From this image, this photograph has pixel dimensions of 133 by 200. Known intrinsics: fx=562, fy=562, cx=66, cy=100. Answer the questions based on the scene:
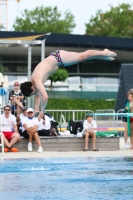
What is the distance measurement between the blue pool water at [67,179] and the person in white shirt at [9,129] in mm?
2048

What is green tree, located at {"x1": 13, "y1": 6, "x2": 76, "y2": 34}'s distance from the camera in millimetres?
62906

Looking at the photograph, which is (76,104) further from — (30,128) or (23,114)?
(30,128)

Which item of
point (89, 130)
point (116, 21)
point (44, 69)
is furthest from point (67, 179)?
point (116, 21)

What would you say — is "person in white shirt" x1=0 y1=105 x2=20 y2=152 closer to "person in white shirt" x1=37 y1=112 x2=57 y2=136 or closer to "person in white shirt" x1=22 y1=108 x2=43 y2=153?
"person in white shirt" x1=22 y1=108 x2=43 y2=153

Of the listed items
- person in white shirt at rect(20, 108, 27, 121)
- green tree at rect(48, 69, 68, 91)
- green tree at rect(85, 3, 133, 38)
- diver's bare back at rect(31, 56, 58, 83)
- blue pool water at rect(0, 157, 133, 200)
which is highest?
green tree at rect(85, 3, 133, 38)

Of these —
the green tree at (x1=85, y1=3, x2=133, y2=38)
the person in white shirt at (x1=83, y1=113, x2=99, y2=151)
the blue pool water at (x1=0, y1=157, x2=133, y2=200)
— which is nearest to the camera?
the blue pool water at (x1=0, y1=157, x2=133, y2=200)

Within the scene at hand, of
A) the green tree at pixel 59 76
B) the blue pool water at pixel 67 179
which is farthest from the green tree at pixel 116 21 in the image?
the blue pool water at pixel 67 179

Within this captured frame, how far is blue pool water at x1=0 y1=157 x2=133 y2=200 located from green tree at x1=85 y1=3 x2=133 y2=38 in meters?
48.8

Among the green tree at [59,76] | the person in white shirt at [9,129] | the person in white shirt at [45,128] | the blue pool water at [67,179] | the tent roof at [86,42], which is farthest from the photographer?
the tent roof at [86,42]

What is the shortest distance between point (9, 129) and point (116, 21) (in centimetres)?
4880

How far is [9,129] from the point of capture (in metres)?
14.0

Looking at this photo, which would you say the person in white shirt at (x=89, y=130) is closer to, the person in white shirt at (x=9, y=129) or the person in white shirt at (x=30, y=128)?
the person in white shirt at (x=30, y=128)

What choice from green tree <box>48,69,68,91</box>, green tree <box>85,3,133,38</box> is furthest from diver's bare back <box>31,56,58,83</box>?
green tree <box>85,3,133,38</box>

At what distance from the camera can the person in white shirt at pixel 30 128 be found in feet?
45.4
